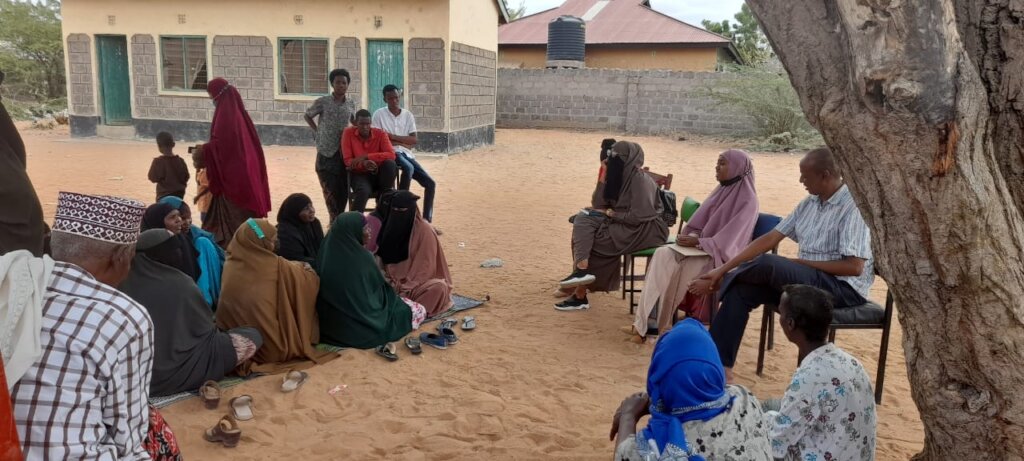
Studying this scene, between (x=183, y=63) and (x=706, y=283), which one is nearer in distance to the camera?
(x=706, y=283)

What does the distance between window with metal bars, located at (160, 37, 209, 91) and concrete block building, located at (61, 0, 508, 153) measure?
0.07ft

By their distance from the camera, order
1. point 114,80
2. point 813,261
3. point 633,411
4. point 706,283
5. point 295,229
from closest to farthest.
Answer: point 633,411, point 813,261, point 706,283, point 295,229, point 114,80

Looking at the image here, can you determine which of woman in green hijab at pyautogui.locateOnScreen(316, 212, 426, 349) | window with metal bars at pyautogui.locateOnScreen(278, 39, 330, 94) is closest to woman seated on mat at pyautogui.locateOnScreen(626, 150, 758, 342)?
woman in green hijab at pyautogui.locateOnScreen(316, 212, 426, 349)

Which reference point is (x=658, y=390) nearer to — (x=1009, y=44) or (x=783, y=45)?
(x=783, y=45)

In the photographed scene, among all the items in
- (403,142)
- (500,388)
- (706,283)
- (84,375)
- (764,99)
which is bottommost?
(500,388)

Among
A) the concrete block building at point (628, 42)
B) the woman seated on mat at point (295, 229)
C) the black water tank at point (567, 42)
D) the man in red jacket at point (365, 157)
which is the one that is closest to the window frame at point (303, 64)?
the man in red jacket at point (365, 157)

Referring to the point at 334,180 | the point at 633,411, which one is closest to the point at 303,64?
the point at 334,180

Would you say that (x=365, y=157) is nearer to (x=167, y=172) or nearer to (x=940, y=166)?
(x=167, y=172)

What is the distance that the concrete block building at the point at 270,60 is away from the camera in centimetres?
1472

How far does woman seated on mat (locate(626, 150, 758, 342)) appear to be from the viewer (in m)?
4.64

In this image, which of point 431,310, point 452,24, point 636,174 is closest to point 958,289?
point 636,174

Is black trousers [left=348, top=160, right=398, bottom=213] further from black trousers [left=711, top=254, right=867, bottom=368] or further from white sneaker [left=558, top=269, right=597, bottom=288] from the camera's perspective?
black trousers [left=711, top=254, right=867, bottom=368]

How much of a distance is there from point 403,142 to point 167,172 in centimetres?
286

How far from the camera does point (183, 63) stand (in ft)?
52.5
